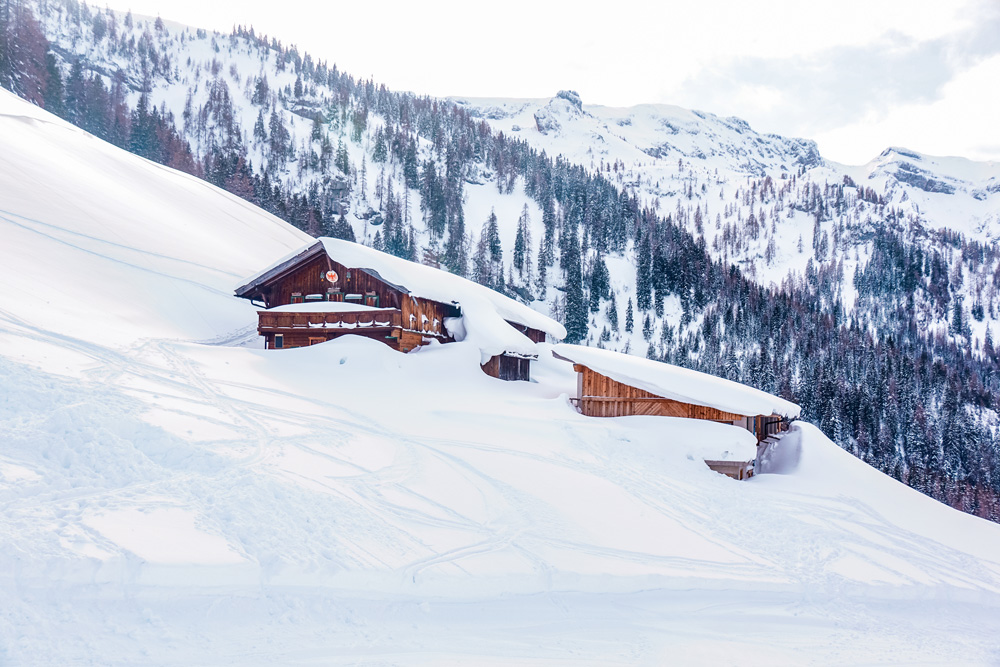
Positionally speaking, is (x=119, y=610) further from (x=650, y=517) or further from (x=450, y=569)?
(x=650, y=517)

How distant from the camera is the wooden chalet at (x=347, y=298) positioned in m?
24.5

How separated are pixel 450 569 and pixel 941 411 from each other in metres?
95.7

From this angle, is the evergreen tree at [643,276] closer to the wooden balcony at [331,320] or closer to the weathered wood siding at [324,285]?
the weathered wood siding at [324,285]

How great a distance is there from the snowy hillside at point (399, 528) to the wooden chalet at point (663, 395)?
1.06 m

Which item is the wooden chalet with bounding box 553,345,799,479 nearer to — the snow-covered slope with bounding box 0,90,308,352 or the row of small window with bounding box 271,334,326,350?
the row of small window with bounding box 271,334,326,350

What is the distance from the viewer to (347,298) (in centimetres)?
2581

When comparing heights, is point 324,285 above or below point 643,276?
below

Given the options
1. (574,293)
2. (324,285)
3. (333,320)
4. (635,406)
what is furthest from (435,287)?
(574,293)

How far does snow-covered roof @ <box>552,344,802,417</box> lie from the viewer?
19.3m

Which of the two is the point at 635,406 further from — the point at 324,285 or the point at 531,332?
the point at 531,332

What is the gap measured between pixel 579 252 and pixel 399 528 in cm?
9270

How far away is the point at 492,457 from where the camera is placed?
13773mm

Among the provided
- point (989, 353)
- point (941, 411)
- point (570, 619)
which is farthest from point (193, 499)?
point (989, 353)

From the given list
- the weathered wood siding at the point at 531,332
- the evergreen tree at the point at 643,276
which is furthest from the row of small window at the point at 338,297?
the evergreen tree at the point at 643,276
